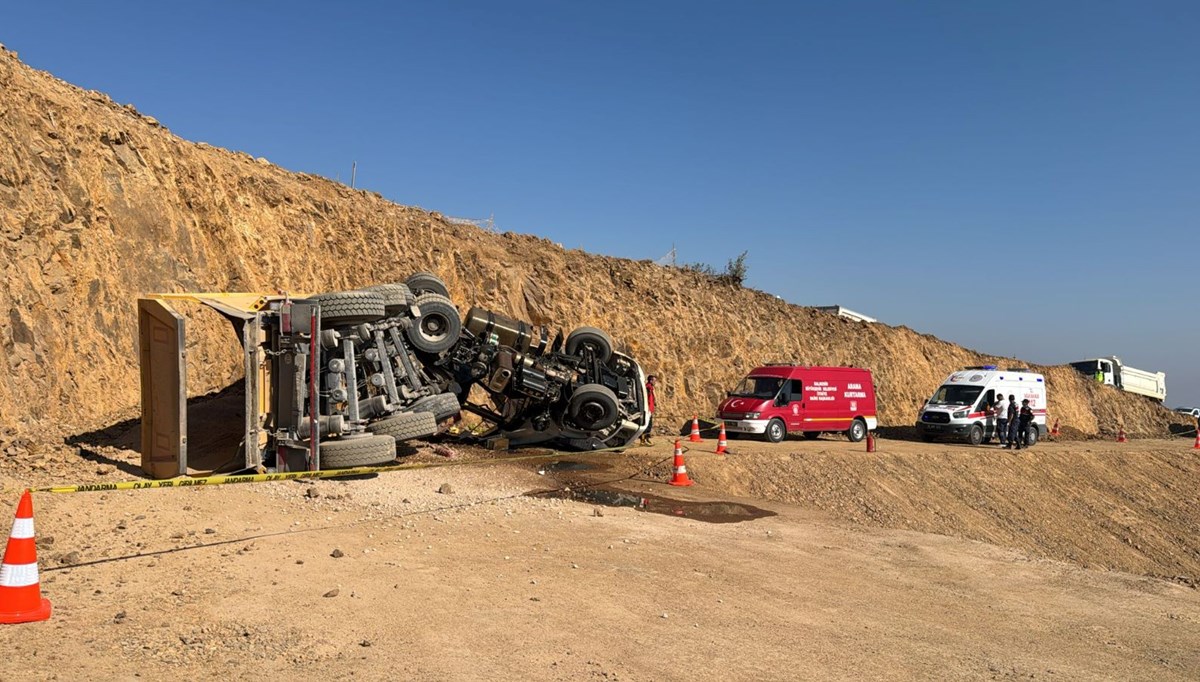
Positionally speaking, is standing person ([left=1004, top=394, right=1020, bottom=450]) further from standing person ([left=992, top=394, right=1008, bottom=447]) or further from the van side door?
the van side door

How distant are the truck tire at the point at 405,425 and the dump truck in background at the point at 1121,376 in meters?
46.3

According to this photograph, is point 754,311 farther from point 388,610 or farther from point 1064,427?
point 388,610

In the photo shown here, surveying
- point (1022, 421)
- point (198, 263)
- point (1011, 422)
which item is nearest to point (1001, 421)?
point (1022, 421)

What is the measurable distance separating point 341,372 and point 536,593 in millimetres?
5441

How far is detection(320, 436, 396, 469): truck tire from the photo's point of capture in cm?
1051

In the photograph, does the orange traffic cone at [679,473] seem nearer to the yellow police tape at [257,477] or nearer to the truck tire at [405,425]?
the yellow police tape at [257,477]

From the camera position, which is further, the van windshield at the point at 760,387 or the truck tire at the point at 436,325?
the van windshield at the point at 760,387

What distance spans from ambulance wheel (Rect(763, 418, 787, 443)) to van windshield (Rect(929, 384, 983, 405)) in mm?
7252

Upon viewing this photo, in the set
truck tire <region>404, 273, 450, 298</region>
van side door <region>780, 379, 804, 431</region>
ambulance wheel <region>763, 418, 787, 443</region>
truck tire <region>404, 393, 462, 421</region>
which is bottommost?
ambulance wheel <region>763, 418, 787, 443</region>

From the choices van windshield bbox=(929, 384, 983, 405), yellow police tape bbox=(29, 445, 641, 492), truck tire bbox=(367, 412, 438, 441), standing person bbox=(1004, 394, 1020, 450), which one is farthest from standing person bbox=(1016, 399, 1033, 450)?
truck tire bbox=(367, 412, 438, 441)

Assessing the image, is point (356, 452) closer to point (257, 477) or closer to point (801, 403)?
point (257, 477)

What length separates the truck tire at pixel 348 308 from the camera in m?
10.8

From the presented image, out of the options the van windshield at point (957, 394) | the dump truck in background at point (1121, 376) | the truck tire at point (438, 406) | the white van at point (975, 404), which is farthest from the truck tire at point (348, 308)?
the dump truck in background at point (1121, 376)

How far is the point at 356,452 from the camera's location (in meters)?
10.6
